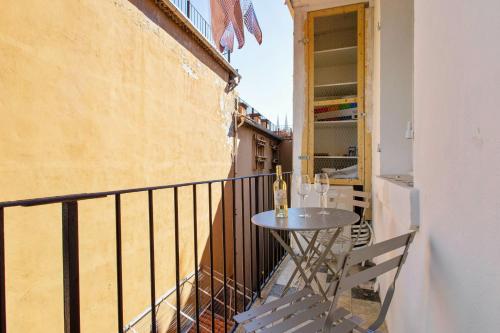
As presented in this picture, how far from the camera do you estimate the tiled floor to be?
2136 millimetres

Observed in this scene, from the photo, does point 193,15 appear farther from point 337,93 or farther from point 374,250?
point 374,250

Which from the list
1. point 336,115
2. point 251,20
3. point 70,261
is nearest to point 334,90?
point 336,115

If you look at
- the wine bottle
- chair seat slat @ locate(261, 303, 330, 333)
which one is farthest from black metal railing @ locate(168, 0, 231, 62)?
chair seat slat @ locate(261, 303, 330, 333)

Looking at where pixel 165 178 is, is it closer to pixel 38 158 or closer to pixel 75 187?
pixel 75 187

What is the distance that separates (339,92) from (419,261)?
280cm

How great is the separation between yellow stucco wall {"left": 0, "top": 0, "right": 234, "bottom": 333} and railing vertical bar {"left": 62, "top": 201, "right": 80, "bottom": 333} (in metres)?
1.76

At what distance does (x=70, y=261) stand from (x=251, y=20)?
2142mm

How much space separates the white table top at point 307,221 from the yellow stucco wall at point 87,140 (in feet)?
6.39

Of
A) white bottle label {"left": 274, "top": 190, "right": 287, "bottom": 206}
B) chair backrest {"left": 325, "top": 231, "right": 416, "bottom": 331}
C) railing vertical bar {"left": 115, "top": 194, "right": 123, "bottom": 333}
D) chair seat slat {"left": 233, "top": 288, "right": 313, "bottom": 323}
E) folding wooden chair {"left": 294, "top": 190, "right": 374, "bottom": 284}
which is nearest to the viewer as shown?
chair backrest {"left": 325, "top": 231, "right": 416, "bottom": 331}

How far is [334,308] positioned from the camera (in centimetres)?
91

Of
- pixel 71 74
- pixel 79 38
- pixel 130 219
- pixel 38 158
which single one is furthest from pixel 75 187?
pixel 79 38

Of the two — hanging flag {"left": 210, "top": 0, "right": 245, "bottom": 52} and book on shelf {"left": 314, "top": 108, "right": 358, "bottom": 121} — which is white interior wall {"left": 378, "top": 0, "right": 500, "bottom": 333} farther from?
book on shelf {"left": 314, "top": 108, "right": 358, "bottom": 121}

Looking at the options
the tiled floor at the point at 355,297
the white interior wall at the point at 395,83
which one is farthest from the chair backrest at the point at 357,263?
the white interior wall at the point at 395,83

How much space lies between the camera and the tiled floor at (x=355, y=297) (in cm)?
214
